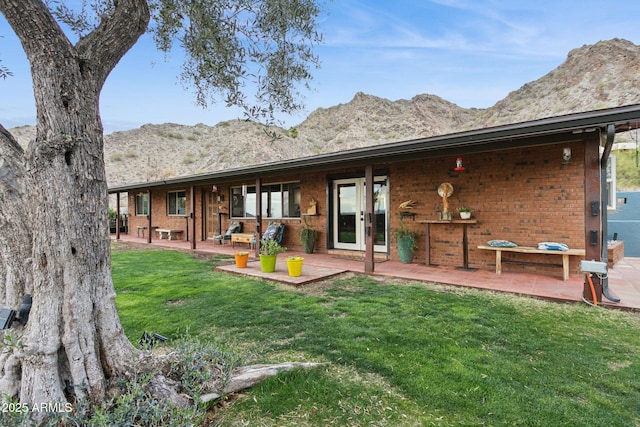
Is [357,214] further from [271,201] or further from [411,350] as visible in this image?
[411,350]

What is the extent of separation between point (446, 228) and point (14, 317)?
660cm

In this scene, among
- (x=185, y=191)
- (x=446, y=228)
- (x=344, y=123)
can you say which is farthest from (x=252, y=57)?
(x=344, y=123)

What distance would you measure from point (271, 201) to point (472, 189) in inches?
235

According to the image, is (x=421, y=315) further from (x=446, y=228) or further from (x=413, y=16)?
(x=413, y=16)

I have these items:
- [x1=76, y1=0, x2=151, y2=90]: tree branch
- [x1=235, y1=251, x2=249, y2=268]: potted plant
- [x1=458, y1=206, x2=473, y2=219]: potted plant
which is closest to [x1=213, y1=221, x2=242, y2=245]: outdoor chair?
[x1=235, y1=251, x2=249, y2=268]: potted plant

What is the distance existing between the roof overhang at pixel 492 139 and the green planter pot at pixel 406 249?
2009 millimetres

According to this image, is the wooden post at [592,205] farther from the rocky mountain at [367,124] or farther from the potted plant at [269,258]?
the rocky mountain at [367,124]

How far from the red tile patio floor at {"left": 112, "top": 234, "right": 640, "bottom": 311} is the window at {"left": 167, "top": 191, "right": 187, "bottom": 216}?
7591mm

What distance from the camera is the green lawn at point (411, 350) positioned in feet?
6.70

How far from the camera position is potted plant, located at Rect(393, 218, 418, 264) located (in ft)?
23.2

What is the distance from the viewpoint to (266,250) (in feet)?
20.6

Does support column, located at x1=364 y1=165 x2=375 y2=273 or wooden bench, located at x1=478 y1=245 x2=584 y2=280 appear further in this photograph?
support column, located at x1=364 y1=165 x2=375 y2=273

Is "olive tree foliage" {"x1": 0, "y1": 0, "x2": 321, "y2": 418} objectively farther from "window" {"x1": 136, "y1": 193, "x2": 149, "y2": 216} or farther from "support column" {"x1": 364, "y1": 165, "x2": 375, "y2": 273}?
"window" {"x1": 136, "y1": 193, "x2": 149, "y2": 216}

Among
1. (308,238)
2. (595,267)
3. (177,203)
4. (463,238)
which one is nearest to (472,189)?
(463,238)
